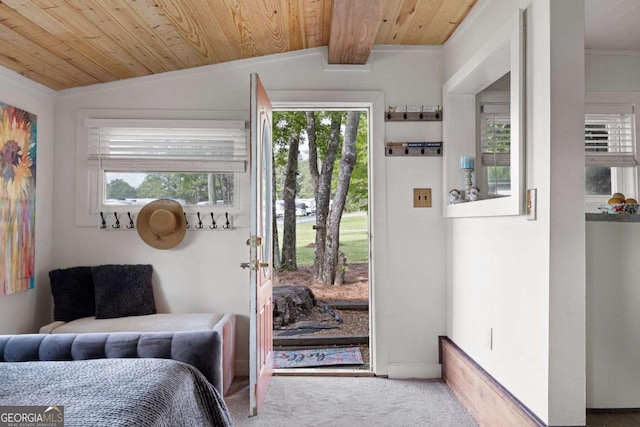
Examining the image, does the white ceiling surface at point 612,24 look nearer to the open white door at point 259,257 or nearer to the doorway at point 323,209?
the open white door at point 259,257

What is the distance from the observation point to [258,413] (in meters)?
2.59

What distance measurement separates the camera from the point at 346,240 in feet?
21.9

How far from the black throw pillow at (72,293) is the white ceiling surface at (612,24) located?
373 cm

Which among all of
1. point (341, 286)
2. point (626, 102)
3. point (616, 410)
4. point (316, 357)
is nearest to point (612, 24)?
point (626, 102)

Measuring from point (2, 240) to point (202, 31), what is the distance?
1788 millimetres

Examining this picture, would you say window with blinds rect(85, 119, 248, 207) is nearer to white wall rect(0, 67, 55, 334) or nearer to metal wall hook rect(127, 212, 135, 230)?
metal wall hook rect(127, 212, 135, 230)

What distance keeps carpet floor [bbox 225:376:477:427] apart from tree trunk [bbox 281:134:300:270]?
318 cm

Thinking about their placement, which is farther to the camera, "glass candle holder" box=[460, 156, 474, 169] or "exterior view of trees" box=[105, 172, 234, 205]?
"exterior view of trees" box=[105, 172, 234, 205]

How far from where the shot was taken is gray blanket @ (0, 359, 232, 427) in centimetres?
127

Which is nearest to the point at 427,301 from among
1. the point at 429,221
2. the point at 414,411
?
the point at 429,221

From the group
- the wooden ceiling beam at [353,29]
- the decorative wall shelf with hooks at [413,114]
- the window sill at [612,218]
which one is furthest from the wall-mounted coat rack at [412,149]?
the window sill at [612,218]

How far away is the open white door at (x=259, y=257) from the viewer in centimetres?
256

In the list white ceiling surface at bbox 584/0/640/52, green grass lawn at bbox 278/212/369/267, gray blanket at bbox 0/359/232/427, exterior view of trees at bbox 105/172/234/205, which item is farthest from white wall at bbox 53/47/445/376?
green grass lawn at bbox 278/212/369/267

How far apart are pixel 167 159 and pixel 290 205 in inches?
120
